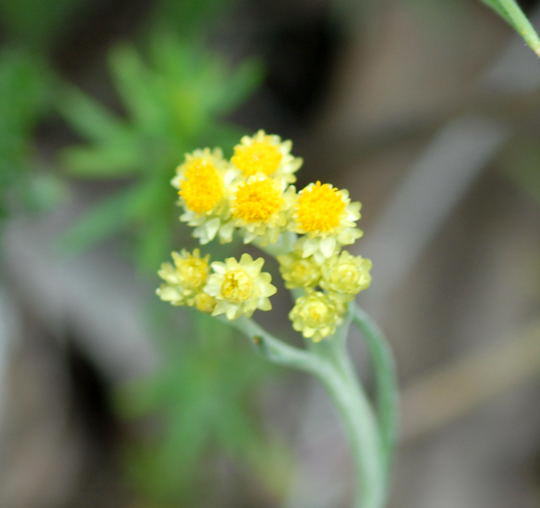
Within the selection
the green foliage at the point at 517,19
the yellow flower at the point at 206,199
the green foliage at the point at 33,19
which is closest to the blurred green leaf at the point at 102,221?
the yellow flower at the point at 206,199

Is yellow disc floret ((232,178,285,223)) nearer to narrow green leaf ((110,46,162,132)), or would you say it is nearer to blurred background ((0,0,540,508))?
blurred background ((0,0,540,508))

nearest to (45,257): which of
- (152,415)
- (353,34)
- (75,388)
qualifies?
(75,388)

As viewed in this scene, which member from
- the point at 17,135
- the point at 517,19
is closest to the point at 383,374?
the point at 517,19

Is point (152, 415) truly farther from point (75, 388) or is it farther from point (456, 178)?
point (456, 178)

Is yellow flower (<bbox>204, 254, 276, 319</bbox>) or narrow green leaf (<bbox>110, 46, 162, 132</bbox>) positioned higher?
narrow green leaf (<bbox>110, 46, 162, 132</bbox>)

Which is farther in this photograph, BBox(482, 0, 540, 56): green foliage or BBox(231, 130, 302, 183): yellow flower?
BBox(231, 130, 302, 183): yellow flower

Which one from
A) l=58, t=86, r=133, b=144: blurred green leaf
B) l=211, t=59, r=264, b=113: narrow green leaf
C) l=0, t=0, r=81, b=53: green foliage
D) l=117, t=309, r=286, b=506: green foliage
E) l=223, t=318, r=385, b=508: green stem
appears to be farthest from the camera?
l=0, t=0, r=81, b=53: green foliage

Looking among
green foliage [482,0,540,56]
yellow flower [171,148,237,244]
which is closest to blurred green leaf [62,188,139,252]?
yellow flower [171,148,237,244]

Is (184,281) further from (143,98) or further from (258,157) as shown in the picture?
(143,98)

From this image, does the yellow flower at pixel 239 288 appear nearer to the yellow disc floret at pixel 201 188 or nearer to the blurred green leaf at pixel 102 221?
the yellow disc floret at pixel 201 188
